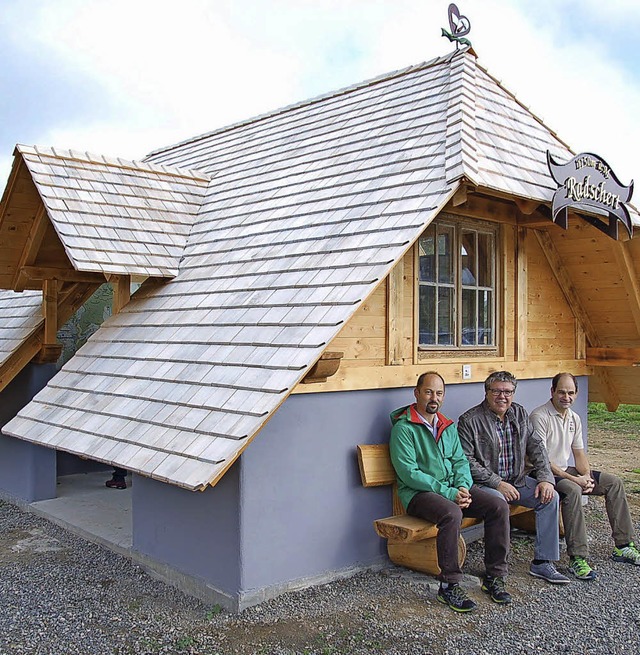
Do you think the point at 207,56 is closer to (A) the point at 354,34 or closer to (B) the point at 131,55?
(B) the point at 131,55

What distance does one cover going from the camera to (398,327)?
6.43 m

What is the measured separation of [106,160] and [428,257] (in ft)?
13.1

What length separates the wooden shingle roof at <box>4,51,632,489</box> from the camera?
16.6 feet

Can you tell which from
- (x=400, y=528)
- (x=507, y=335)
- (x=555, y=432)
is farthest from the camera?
(x=507, y=335)

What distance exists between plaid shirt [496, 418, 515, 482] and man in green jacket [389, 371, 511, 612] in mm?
461

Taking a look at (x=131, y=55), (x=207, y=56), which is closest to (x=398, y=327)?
(x=131, y=55)

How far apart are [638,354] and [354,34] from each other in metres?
7.79

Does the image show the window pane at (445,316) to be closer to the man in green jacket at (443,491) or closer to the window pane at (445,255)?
the window pane at (445,255)

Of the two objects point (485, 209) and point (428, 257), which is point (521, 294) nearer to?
point (485, 209)

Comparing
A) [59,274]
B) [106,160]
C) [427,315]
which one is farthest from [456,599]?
[106,160]

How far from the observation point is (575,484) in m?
6.35

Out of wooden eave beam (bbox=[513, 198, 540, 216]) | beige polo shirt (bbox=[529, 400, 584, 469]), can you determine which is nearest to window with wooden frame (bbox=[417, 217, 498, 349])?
wooden eave beam (bbox=[513, 198, 540, 216])

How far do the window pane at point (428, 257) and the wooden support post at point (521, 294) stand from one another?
1.18m

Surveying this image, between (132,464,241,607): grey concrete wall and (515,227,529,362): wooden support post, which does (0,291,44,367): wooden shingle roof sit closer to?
(132,464,241,607): grey concrete wall
